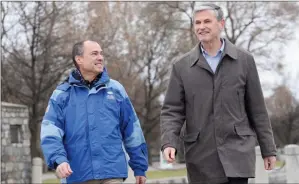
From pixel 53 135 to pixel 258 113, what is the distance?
4.76 feet

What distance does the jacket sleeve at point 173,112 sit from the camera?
4613 millimetres

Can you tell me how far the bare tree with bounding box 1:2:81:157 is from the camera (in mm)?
28500

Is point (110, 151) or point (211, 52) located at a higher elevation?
point (211, 52)

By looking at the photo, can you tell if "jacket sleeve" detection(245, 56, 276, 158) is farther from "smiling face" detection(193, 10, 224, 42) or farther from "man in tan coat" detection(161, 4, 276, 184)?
"smiling face" detection(193, 10, 224, 42)

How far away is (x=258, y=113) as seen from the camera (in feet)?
15.3

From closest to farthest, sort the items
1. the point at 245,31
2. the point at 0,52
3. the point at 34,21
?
the point at 0,52 → the point at 34,21 → the point at 245,31

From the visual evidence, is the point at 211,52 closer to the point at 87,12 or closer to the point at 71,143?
the point at 71,143

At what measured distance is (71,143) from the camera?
4.88 meters

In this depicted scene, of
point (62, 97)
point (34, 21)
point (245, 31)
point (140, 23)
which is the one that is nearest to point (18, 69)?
point (34, 21)

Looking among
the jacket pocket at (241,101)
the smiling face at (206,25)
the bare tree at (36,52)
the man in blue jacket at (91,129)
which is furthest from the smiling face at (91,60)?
the bare tree at (36,52)

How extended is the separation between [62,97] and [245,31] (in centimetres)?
2966

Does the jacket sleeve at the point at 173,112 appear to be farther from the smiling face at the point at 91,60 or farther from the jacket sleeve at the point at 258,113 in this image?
the smiling face at the point at 91,60

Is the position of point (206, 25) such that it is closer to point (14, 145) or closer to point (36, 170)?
point (14, 145)

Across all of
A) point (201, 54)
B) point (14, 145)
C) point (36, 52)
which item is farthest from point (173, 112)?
point (36, 52)
